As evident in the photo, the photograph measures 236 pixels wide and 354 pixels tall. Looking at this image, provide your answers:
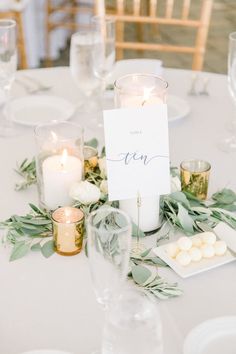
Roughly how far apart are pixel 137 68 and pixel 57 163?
0.70 m

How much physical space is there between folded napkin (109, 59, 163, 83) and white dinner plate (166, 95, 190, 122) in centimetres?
13

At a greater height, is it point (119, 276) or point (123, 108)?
point (123, 108)

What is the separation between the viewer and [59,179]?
112 centimetres

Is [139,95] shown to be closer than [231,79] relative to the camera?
Yes

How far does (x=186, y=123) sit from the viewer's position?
154cm

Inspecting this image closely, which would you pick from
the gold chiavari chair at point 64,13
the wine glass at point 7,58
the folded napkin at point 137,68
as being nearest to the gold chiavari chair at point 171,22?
the folded napkin at point 137,68

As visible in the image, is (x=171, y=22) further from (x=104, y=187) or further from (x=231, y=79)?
(x=104, y=187)

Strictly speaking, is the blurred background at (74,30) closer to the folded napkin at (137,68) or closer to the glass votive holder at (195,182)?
the folded napkin at (137,68)

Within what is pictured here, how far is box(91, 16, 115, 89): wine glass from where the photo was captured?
155cm

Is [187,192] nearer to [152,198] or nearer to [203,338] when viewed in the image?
[152,198]

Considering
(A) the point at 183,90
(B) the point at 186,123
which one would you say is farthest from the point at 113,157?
(A) the point at 183,90

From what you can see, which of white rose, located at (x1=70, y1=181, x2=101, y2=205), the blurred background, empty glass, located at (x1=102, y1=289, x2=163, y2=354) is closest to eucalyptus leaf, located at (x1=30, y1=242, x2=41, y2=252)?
white rose, located at (x1=70, y1=181, x2=101, y2=205)

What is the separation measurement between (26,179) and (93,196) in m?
0.24

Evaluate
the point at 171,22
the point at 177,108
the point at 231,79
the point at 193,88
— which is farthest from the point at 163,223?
the point at 171,22
